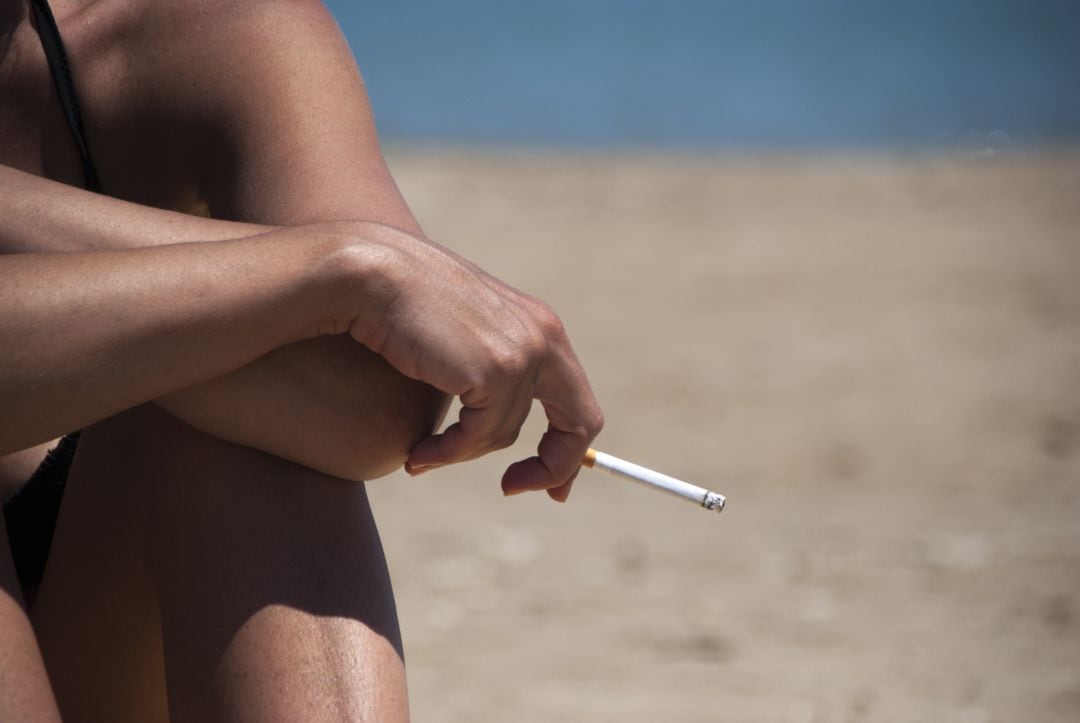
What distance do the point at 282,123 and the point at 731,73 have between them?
21164 mm

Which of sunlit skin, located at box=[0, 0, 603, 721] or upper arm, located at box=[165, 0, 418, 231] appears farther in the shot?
upper arm, located at box=[165, 0, 418, 231]

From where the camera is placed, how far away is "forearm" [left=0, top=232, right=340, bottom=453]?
0.91 m

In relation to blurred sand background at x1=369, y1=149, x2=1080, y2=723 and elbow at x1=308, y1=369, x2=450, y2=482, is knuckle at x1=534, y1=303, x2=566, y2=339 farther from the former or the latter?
blurred sand background at x1=369, y1=149, x2=1080, y2=723

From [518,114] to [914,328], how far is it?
561 inches

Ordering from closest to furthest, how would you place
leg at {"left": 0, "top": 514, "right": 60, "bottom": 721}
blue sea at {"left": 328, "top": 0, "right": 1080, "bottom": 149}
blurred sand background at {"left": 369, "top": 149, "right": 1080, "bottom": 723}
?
1. leg at {"left": 0, "top": 514, "right": 60, "bottom": 721}
2. blurred sand background at {"left": 369, "top": 149, "right": 1080, "bottom": 723}
3. blue sea at {"left": 328, "top": 0, "right": 1080, "bottom": 149}

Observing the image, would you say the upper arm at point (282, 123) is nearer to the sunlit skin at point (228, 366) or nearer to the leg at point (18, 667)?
the sunlit skin at point (228, 366)

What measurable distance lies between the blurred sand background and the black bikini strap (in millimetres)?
1186

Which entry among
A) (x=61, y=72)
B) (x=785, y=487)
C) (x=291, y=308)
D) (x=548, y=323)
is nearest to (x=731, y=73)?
(x=785, y=487)

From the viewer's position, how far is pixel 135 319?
3.02ft

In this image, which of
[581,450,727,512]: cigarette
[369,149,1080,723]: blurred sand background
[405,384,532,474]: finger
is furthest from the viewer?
[369,149,1080,723]: blurred sand background

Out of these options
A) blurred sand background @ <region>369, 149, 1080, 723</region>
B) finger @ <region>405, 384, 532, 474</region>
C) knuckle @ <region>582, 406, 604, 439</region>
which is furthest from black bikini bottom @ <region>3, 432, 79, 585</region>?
blurred sand background @ <region>369, 149, 1080, 723</region>

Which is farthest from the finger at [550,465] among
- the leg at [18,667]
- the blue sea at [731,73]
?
the blue sea at [731,73]

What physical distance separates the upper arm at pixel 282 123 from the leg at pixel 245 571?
0.21 metres

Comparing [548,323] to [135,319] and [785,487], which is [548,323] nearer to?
[135,319]
